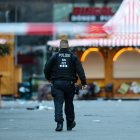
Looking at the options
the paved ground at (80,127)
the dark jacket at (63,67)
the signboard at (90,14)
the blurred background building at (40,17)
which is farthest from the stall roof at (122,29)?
the dark jacket at (63,67)

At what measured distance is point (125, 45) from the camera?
35.2 m

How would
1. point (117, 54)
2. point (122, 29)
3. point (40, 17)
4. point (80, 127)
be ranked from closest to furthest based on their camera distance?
point (80, 127)
point (122, 29)
point (117, 54)
point (40, 17)

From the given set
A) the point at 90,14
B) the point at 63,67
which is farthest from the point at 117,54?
the point at 63,67

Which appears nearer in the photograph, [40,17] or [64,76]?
[64,76]

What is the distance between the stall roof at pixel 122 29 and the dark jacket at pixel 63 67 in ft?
63.5

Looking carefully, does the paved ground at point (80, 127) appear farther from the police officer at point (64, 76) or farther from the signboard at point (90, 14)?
the signboard at point (90, 14)

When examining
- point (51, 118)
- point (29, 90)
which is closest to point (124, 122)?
point (51, 118)

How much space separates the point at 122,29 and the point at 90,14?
15.6ft

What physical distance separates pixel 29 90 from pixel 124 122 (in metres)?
19.1

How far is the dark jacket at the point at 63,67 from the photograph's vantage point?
52.2 feet

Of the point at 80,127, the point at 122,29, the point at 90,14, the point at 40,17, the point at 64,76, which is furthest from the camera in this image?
the point at 40,17

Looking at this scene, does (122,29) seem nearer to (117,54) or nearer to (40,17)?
(117,54)

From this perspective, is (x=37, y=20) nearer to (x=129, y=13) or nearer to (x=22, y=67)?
(x=22, y=67)

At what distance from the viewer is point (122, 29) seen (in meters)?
36.0
